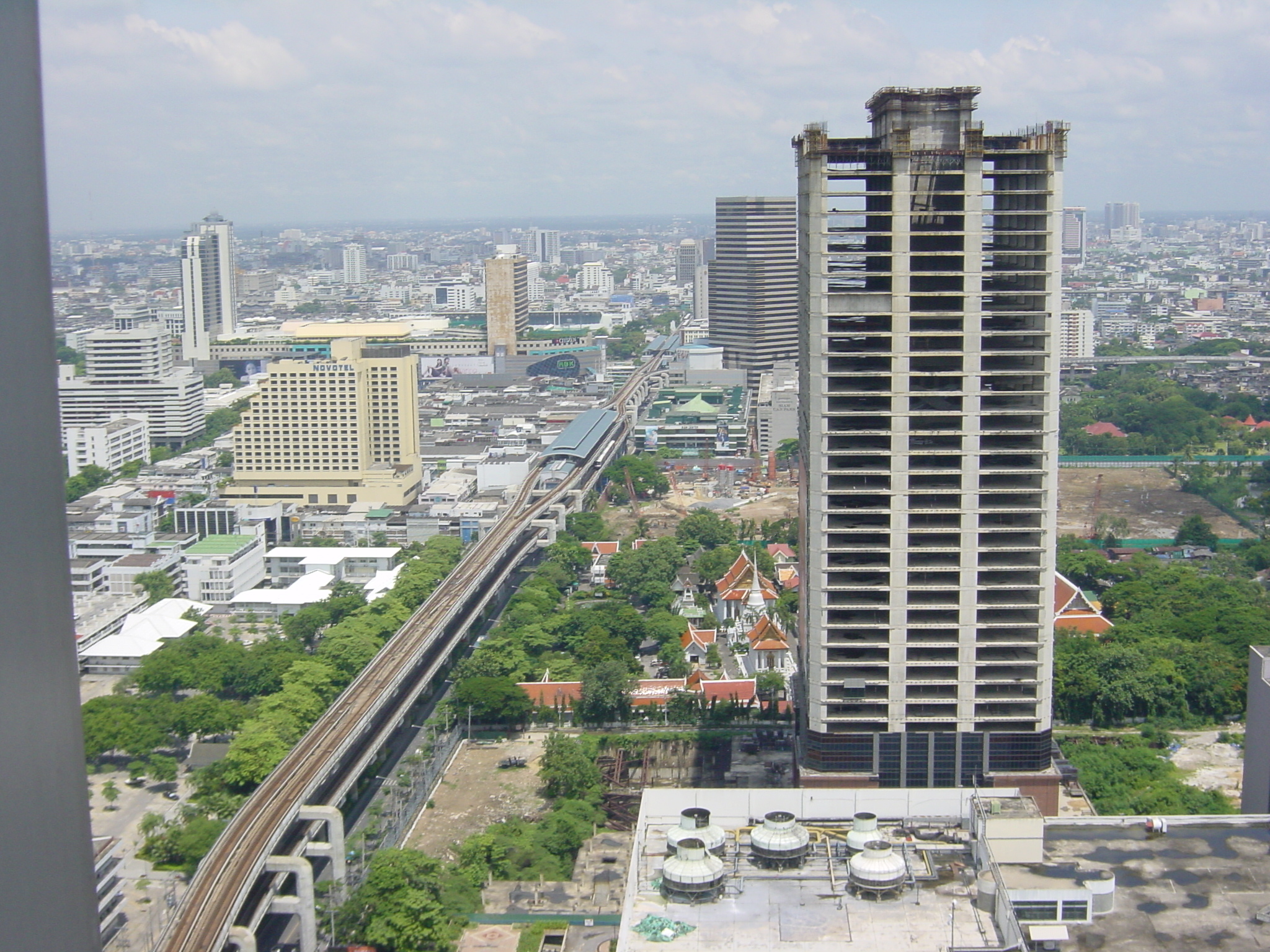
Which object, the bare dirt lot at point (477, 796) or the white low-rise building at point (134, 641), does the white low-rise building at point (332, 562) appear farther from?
the bare dirt lot at point (477, 796)

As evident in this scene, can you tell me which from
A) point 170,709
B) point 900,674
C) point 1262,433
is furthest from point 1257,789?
point 1262,433

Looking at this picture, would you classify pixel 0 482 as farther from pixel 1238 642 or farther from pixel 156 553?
pixel 156 553

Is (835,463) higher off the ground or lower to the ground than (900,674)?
higher

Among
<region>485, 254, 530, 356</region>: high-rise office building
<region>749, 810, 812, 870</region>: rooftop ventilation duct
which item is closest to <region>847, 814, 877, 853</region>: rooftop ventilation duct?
<region>749, 810, 812, 870</region>: rooftop ventilation duct

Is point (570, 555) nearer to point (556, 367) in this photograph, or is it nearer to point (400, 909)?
point (400, 909)

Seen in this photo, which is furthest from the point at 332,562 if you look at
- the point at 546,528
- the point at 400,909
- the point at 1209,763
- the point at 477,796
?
the point at 1209,763

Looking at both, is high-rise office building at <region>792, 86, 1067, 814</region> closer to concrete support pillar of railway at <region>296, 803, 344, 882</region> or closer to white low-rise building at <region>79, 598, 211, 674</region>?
concrete support pillar of railway at <region>296, 803, 344, 882</region>

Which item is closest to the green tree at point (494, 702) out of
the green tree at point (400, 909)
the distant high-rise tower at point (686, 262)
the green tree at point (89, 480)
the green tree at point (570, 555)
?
the green tree at point (400, 909)
